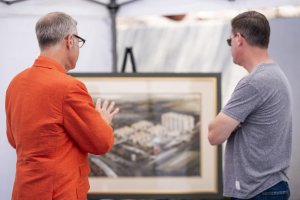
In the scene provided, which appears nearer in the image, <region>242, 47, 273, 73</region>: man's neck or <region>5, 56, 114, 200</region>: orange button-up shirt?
<region>5, 56, 114, 200</region>: orange button-up shirt

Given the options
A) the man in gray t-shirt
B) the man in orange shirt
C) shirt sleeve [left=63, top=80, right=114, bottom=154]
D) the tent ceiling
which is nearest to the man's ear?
the man in orange shirt

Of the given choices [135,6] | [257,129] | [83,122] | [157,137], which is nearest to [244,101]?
[257,129]

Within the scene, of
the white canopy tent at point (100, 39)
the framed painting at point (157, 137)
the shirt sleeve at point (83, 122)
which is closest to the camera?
the shirt sleeve at point (83, 122)

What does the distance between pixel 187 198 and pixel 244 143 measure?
74 cm

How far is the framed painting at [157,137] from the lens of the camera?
242 centimetres

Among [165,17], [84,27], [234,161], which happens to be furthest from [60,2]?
[234,161]

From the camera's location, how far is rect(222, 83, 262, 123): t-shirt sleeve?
1709mm

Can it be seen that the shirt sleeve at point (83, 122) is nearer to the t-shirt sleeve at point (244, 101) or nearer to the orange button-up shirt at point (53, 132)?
the orange button-up shirt at point (53, 132)

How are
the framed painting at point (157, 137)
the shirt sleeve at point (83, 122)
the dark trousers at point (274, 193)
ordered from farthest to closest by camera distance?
the framed painting at point (157, 137) < the dark trousers at point (274, 193) < the shirt sleeve at point (83, 122)

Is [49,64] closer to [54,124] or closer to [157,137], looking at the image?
[54,124]

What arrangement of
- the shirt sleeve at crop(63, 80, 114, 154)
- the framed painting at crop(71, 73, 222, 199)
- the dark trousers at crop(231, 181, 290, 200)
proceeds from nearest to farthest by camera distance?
the shirt sleeve at crop(63, 80, 114, 154) → the dark trousers at crop(231, 181, 290, 200) → the framed painting at crop(71, 73, 222, 199)

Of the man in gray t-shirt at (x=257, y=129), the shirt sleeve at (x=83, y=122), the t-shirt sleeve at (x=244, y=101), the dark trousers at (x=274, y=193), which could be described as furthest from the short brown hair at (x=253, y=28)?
the shirt sleeve at (x=83, y=122)

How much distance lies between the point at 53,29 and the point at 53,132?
0.34 m

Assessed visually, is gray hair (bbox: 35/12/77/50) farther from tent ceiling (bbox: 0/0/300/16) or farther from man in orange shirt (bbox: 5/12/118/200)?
tent ceiling (bbox: 0/0/300/16)
